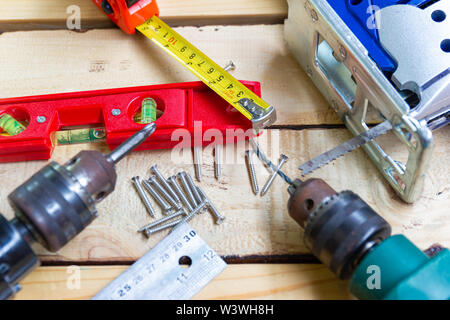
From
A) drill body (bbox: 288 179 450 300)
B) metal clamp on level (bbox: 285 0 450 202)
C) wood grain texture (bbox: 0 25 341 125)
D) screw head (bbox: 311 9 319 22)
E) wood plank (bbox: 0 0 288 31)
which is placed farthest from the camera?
wood plank (bbox: 0 0 288 31)

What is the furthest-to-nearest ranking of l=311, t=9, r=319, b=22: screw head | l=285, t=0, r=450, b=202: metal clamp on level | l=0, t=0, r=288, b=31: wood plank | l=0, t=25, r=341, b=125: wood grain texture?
l=0, t=0, r=288, b=31: wood plank, l=0, t=25, r=341, b=125: wood grain texture, l=311, t=9, r=319, b=22: screw head, l=285, t=0, r=450, b=202: metal clamp on level

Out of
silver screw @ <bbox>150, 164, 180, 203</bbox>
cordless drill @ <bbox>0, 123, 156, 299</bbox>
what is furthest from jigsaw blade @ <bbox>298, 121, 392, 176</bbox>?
cordless drill @ <bbox>0, 123, 156, 299</bbox>

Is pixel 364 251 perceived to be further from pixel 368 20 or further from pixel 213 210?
pixel 368 20

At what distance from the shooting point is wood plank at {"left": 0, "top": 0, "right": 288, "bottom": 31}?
1367mm

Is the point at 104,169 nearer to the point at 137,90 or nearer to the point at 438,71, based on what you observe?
the point at 137,90

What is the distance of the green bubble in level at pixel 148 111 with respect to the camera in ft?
3.86

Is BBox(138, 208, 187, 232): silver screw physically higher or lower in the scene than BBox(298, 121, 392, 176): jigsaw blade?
lower

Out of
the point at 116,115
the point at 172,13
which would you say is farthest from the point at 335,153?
the point at 172,13

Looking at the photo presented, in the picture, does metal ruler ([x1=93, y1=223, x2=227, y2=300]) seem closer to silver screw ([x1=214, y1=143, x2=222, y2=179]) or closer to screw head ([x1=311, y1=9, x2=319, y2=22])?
silver screw ([x1=214, y1=143, x2=222, y2=179])

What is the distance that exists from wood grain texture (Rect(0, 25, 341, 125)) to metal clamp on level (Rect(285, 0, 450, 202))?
0.08 metres
